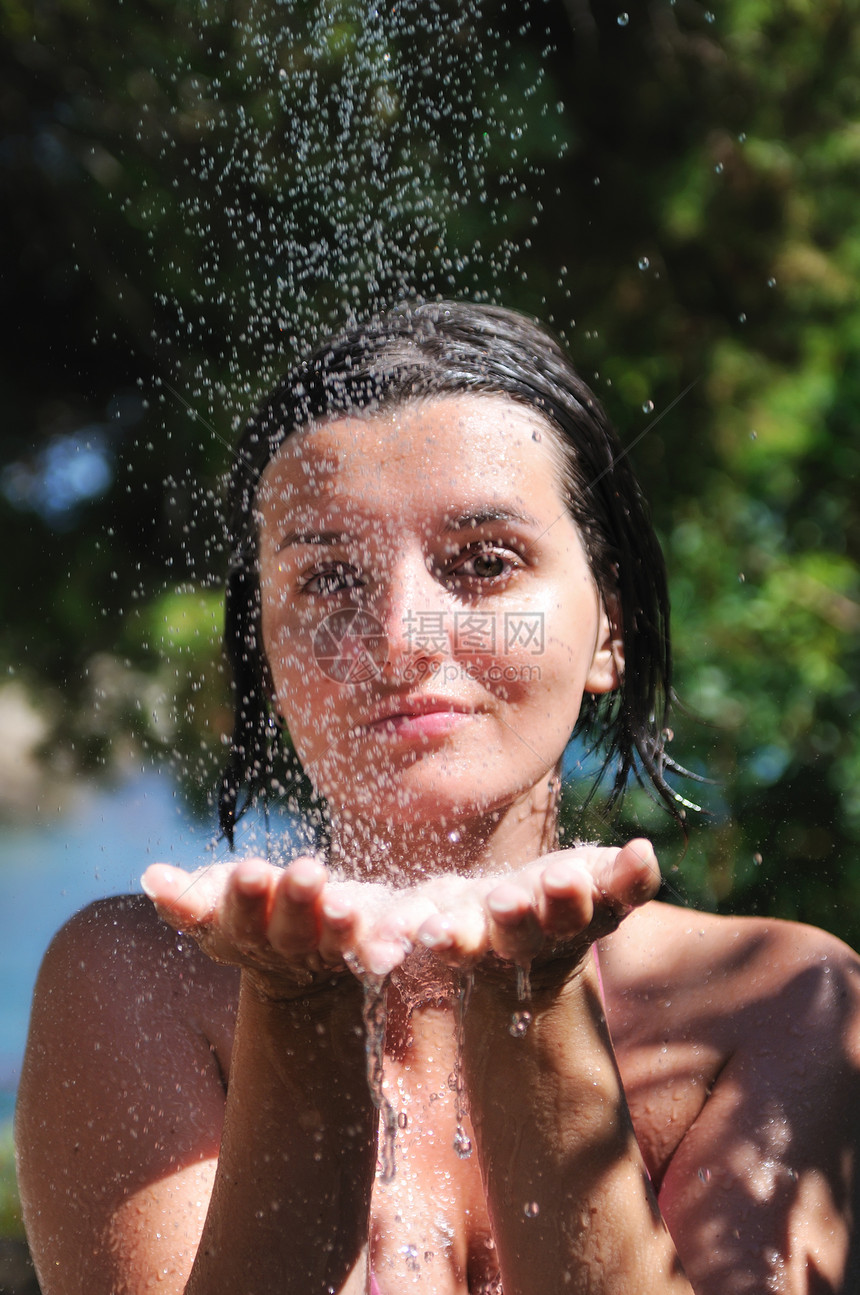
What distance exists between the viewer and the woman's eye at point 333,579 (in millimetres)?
1603

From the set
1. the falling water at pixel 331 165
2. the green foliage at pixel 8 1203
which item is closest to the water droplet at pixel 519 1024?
the falling water at pixel 331 165

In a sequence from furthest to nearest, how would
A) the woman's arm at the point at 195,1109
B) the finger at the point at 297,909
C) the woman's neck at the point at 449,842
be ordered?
the woman's neck at the point at 449,842, the woman's arm at the point at 195,1109, the finger at the point at 297,909

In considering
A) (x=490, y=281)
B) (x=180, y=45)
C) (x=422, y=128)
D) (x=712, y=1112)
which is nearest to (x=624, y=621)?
(x=712, y=1112)

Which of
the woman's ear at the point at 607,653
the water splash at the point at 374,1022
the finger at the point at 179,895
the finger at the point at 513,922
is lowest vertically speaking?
the woman's ear at the point at 607,653

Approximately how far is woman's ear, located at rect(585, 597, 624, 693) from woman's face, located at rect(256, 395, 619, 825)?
140 mm

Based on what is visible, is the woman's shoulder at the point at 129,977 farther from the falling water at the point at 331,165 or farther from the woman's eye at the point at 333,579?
the falling water at the point at 331,165

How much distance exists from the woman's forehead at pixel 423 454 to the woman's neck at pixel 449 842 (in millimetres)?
484

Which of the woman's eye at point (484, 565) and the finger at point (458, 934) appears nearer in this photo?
the finger at point (458, 934)

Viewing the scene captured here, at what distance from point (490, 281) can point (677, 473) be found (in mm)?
901

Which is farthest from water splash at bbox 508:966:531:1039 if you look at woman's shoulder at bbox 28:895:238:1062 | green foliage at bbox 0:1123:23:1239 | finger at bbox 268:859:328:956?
green foliage at bbox 0:1123:23:1239

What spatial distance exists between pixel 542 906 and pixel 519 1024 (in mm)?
217

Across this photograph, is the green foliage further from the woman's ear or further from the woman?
the woman's ear

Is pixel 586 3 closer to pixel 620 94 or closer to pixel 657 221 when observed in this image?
pixel 620 94

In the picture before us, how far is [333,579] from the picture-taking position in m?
1.62
